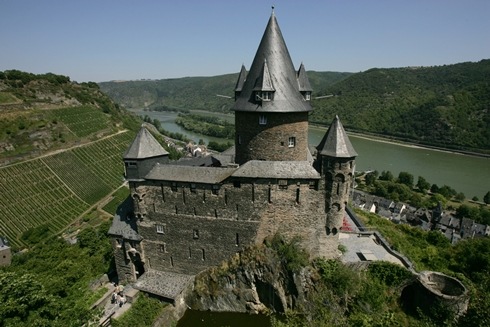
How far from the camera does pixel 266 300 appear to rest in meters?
20.2

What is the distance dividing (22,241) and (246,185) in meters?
35.3

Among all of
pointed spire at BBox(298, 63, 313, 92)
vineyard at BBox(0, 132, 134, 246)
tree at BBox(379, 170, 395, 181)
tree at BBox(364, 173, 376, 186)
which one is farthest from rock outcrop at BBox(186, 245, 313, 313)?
tree at BBox(379, 170, 395, 181)

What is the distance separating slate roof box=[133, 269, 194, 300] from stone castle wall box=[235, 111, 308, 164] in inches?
371

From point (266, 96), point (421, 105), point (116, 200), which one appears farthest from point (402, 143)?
point (266, 96)

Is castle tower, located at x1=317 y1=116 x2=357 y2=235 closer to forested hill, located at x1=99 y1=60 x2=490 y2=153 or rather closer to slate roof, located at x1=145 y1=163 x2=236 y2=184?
slate roof, located at x1=145 y1=163 x2=236 y2=184

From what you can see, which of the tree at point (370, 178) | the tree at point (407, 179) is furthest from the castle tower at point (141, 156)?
the tree at point (407, 179)

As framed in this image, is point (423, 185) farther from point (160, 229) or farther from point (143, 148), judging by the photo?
point (143, 148)

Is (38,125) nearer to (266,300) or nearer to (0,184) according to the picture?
(0,184)

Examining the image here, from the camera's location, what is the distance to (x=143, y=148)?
20109 mm

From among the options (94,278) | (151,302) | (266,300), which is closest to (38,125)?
(94,278)

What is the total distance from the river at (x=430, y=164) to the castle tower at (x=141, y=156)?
6738 centimetres

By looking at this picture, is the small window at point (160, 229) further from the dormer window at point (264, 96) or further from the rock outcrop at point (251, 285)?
the dormer window at point (264, 96)

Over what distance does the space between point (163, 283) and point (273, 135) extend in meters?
12.4

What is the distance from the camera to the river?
6931 centimetres
